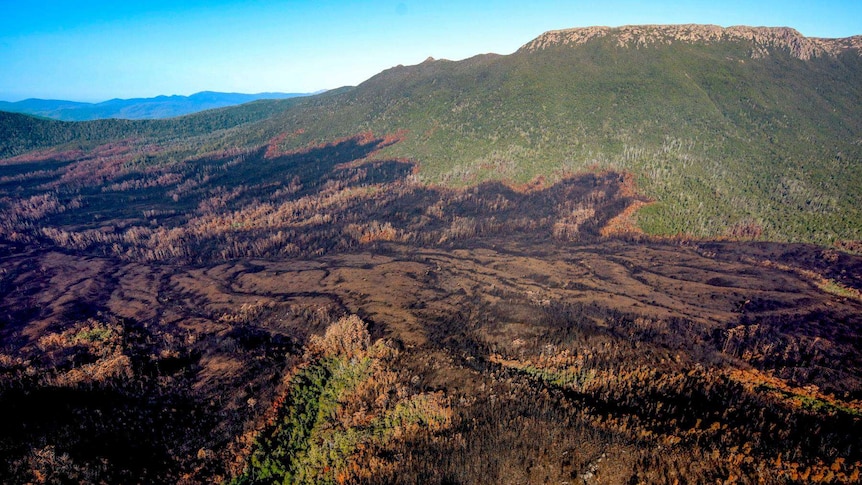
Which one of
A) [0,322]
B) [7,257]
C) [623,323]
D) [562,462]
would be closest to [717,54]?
[623,323]

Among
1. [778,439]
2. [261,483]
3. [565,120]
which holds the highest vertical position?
[565,120]

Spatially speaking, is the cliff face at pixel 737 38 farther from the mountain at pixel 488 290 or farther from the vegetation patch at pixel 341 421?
the vegetation patch at pixel 341 421

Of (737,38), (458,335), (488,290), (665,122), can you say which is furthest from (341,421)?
(737,38)

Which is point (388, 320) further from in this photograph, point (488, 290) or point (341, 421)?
point (341, 421)

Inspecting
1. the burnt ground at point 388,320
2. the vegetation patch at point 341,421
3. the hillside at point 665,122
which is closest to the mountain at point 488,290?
the vegetation patch at point 341,421

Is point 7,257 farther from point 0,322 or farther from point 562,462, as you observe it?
point 562,462

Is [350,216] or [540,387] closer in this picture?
[540,387]

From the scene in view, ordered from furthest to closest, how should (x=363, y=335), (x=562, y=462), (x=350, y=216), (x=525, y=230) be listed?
1. (x=350, y=216)
2. (x=525, y=230)
3. (x=363, y=335)
4. (x=562, y=462)
